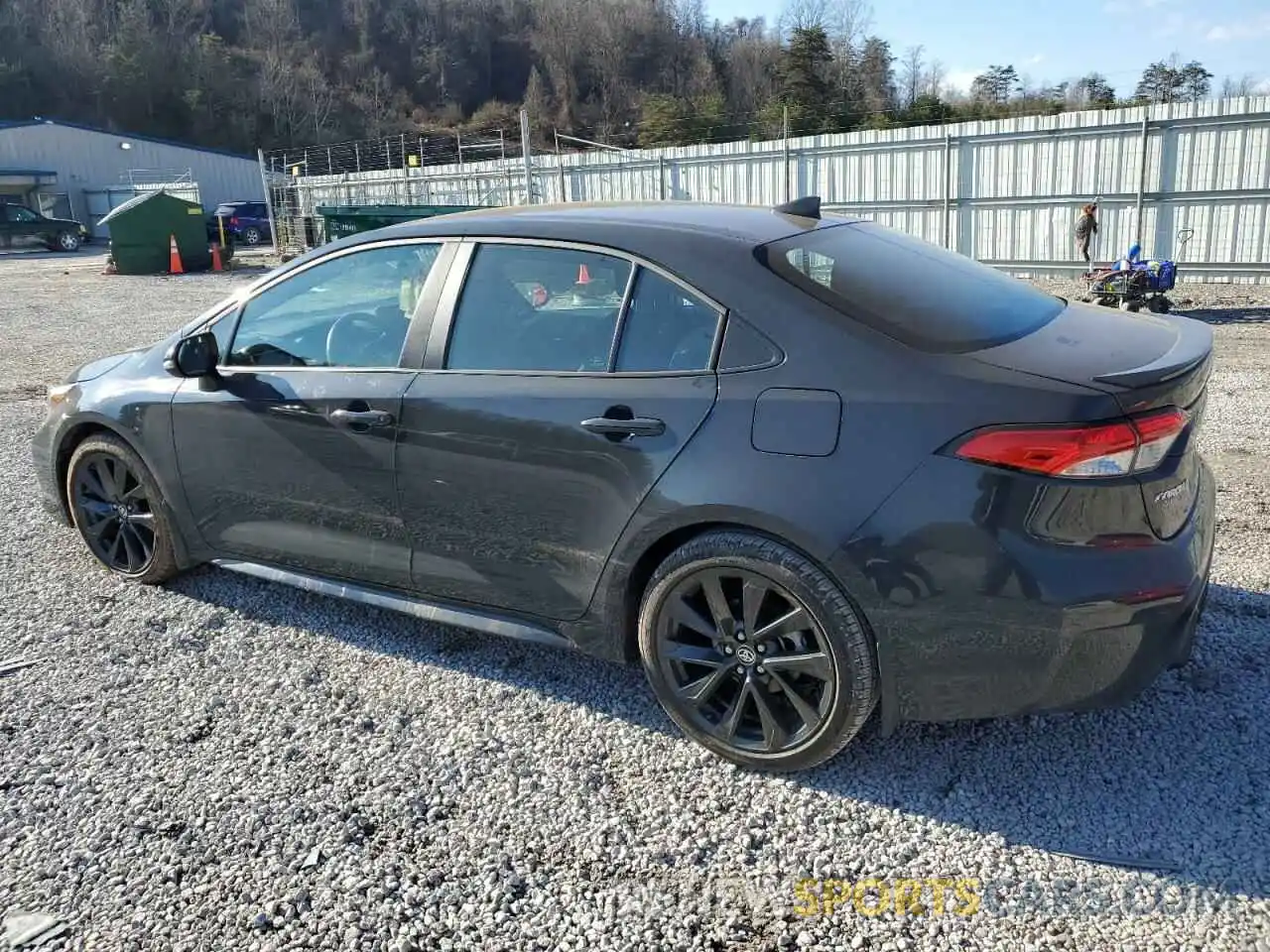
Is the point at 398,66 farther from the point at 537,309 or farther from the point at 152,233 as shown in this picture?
the point at 537,309

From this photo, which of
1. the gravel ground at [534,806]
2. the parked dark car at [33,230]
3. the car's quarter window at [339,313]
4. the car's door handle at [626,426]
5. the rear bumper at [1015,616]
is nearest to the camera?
the gravel ground at [534,806]

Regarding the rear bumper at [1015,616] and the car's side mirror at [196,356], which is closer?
the rear bumper at [1015,616]

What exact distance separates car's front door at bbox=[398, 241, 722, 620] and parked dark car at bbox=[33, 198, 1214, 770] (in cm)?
1

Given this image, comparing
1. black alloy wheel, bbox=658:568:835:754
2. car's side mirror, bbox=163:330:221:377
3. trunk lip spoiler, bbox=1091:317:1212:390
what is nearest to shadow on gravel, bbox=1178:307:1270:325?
trunk lip spoiler, bbox=1091:317:1212:390

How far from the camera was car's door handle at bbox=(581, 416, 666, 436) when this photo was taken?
9.52ft

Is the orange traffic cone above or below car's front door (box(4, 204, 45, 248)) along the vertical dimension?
below

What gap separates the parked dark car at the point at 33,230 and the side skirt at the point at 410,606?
37723mm

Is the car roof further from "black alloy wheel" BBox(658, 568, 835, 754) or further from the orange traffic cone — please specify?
the orange traffic cone

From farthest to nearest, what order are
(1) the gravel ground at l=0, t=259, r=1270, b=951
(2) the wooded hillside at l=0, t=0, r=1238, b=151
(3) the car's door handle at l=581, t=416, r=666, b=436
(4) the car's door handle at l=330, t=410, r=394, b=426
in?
(2) the wooded hillside at l=0, t=0, r=1238, b=151, (4) the car's door handle at l=330, t=410, r=394, b=426, (3) the car's door handle at l=581, t=416, r=666, b=436, (1) the gravel ground at l=0, t=259, r=1270, b=951

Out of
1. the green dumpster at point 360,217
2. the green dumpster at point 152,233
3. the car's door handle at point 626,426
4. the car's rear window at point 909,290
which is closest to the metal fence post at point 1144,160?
the green dumpster at point 360,217

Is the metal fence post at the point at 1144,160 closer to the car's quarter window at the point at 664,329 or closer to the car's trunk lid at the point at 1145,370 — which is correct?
the car's trunk lid at the point at 1145,370

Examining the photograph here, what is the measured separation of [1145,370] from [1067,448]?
371 mm

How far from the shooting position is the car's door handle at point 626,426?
2.90m

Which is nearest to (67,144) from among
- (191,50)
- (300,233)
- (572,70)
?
(300,233)
